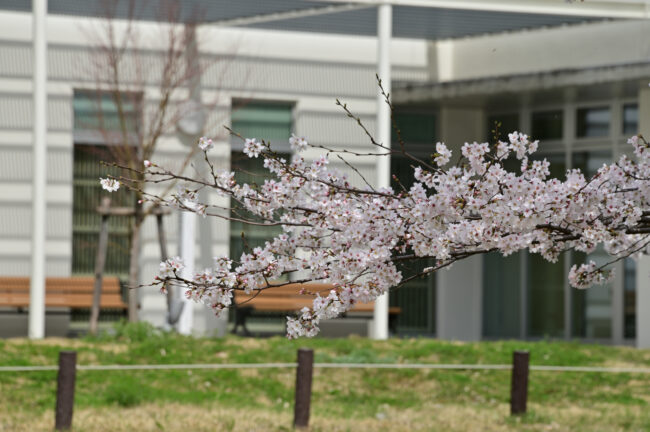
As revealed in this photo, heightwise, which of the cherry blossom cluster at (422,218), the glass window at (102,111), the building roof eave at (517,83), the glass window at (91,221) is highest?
the building roof eave at (517,83)

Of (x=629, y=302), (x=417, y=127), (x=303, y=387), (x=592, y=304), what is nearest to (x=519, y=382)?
(x=303, y=387)

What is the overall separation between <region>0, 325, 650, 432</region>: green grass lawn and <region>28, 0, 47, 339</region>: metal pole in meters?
0.82

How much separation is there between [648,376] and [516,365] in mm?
2698

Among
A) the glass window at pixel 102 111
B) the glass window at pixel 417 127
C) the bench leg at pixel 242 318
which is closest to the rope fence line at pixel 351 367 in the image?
the bench leg at pixel 242 318

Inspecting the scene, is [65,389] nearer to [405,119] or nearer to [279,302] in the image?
[279,302]

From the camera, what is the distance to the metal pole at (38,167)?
12688mm

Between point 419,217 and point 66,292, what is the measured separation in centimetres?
1051

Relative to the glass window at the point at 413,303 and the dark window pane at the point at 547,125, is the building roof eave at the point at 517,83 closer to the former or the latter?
the dark window pane at the point at 547,125

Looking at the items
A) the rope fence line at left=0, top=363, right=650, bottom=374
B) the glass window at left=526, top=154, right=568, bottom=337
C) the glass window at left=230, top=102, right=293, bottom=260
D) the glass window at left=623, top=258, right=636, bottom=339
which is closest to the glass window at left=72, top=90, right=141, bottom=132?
the glass window at left=230, top=102, right=293, bottom=260

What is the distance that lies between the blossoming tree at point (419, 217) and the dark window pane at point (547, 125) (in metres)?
10.9

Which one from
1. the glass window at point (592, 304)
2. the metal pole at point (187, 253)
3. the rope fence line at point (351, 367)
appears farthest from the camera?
the glass window at point (592, 304)

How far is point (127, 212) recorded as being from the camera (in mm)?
13289

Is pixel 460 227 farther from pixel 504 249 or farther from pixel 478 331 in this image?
pixel 478 331

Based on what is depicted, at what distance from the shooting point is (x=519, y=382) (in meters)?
9.67
